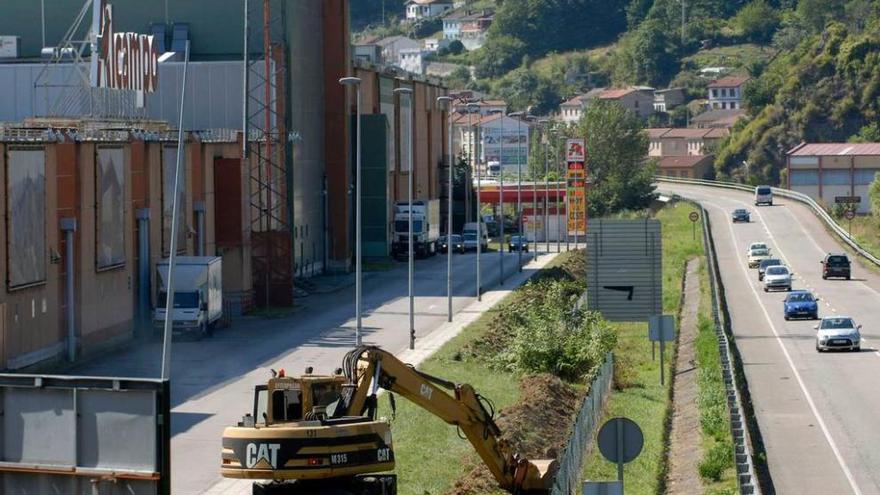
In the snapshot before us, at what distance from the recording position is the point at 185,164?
192 feet

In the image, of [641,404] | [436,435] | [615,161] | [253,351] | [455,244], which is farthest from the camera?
[615,161]

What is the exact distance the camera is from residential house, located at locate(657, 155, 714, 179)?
196m

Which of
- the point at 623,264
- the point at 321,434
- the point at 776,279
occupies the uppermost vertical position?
the point at 623,264

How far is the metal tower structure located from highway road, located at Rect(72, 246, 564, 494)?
181 centimetres

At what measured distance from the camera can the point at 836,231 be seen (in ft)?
347

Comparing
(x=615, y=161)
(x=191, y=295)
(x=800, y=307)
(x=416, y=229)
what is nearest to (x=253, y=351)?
(x=191, y=295)

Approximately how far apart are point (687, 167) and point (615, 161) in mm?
56881

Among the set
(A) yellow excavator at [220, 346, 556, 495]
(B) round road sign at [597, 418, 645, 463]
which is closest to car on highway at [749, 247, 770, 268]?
(A) yellow excavator at [220, 346, 556, 495]

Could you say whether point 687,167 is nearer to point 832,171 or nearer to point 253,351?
point 832,171

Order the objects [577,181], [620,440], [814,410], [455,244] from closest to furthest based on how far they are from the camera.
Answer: [620,440] < [814,410] < [577,181] < [455,244]

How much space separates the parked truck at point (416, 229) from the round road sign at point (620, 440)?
236ft

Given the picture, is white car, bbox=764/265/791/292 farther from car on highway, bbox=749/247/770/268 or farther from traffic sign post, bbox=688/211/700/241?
traffic sign post, bbox=688/211/700/241

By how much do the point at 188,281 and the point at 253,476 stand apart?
107 ft

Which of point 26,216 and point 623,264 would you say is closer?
point 26,216
